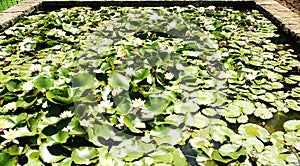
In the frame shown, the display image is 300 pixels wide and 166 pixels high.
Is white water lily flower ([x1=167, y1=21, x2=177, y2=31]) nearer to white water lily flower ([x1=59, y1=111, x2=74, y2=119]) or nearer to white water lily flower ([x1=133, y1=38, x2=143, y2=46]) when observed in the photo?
white water lily flower ([x1=133, y1=38, x2=143, y2=46])

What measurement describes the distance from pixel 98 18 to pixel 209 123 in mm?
2041

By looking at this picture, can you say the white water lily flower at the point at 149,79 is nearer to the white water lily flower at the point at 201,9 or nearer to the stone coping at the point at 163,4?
the stone coping at the point at 163,4

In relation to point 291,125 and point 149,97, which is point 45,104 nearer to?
point 149,97

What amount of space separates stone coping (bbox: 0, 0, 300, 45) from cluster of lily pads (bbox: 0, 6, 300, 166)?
201 millimetres

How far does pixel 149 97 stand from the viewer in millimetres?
1594

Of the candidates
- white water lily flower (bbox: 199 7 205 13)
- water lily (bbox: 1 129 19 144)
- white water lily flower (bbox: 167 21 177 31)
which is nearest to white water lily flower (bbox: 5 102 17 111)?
water lily (bbox: 1 129 19 144)

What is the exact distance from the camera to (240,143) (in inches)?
55.3

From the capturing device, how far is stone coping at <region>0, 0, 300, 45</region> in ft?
9.12

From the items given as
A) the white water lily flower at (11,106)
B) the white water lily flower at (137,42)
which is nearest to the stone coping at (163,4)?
the white water lily flower at (137,42)

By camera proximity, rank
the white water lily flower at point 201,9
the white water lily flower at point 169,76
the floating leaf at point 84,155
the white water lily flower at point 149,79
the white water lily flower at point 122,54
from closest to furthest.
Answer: the floating leaf at point 84,155 → the white water lily flower at point 149,79 → the white water lily flower at point 169,76 → the white water lily flower at point 122,54 → the white water lily flower at point 201,9

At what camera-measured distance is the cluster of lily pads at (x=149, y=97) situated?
1334 mm

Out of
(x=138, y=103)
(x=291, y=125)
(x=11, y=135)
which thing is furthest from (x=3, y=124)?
(x=291, y=125)

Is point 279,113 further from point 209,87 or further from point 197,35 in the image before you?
point 197,35

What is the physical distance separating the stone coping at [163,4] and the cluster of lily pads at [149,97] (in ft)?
0.66
